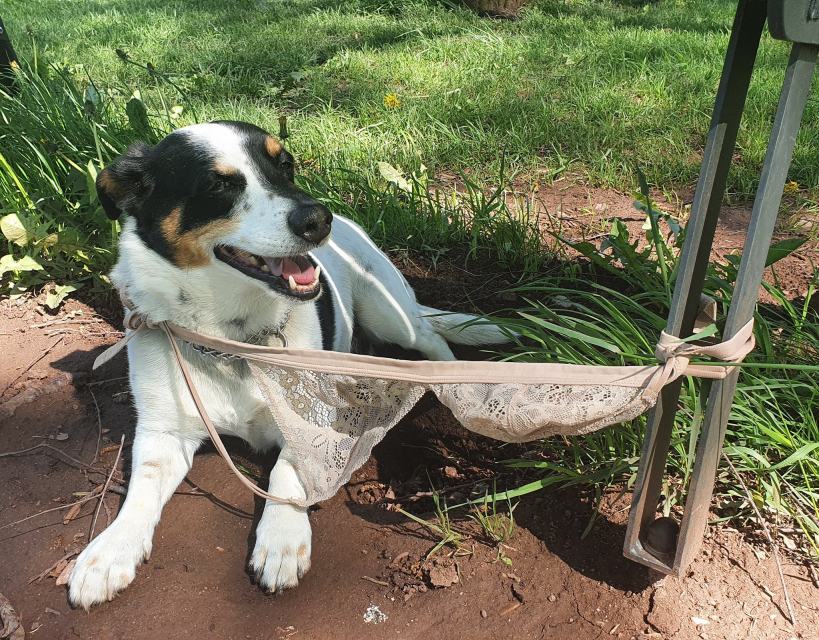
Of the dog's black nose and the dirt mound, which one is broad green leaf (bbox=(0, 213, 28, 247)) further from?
the dog's black nose

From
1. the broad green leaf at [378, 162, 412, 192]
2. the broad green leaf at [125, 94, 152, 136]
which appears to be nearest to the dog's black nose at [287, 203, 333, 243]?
the broad green leaf at [378, 162, 412, 192]

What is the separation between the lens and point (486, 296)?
2.96 metres

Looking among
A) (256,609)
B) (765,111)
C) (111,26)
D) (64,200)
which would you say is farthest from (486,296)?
(111,26)

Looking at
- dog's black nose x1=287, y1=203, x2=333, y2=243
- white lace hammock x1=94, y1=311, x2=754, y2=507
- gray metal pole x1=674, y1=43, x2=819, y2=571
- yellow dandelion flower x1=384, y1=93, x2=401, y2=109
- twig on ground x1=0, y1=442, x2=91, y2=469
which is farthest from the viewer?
yellow dandelion flower x1=384, y1=93, x2=401, y2=109

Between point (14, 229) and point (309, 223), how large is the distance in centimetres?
192

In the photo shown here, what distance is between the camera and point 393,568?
6.08ft

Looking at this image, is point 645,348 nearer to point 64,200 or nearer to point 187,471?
point 187,471

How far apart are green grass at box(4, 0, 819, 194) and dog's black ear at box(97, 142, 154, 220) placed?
1.65 metres

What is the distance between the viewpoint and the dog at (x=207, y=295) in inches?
73.4

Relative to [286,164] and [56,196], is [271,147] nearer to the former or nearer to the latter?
[286,164]

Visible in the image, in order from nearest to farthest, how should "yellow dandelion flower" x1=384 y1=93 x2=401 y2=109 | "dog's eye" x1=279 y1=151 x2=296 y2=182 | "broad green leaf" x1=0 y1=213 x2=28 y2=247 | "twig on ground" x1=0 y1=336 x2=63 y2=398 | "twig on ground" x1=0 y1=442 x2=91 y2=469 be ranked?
"dog's eye" x1=279 y1=151 x2=296 y2=182, "twig on ground" x1=0 y1=442 x2=91 y2=469, "twig on ground" x1=0 y1=336 x2=63 y2=398, "broad green leaf" x1=0 y1=213 x2=28 y2=247, "yellow dandelion flower" x1=384 y1=93 x2=401 y2=109

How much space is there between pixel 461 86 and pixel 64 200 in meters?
2.90

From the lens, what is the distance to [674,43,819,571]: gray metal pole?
115cm

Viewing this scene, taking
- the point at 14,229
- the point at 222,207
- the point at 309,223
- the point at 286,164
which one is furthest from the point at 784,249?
the point at 14,229
